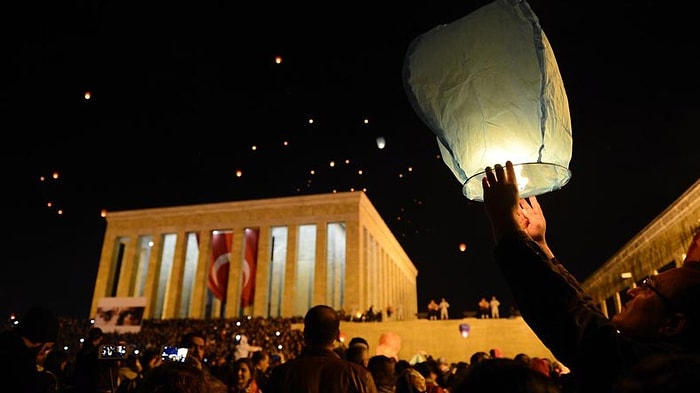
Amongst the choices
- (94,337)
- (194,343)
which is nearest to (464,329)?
(194,343)

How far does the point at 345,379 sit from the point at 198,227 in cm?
4484

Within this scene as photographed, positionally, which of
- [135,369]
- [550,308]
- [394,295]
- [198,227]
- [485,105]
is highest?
[198,227]

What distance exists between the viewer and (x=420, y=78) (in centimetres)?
283

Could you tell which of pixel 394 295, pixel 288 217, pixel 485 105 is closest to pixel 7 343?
pixel 485 105

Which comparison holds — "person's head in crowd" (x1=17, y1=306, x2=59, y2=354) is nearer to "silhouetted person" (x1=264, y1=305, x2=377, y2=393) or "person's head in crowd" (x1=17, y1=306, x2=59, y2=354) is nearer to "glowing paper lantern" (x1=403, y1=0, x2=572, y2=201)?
"silhouetted person" (x1=264, y1=305, x2=377, y2=393)

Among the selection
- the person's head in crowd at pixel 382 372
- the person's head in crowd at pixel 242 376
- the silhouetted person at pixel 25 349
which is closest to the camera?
the silhouetted person at pixel 25 349

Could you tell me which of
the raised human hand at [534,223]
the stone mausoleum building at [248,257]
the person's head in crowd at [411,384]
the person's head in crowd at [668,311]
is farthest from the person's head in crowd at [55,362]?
the stone mausoleum building at [248,257]

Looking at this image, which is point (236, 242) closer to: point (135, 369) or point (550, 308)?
point (135, 369)

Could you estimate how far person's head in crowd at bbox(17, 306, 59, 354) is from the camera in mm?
4430

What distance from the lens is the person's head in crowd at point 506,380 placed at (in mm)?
1399

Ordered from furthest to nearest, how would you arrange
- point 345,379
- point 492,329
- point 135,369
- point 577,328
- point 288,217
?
point 288,217, point 492,329, point 135,369, point 345,379, point 577,328

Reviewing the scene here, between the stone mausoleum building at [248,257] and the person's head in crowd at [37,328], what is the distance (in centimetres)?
3430

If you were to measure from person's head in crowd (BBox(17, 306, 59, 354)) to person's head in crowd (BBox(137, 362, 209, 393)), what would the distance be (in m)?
2.84

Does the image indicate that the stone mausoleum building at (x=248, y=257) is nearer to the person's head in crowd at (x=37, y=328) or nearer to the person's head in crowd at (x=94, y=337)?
the person's head in crowd at (x=94, y=337)
